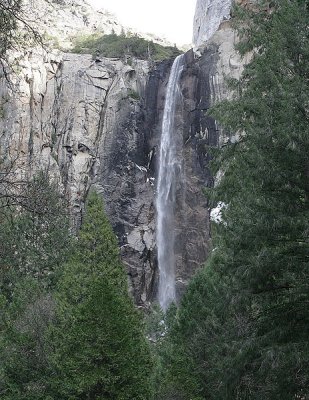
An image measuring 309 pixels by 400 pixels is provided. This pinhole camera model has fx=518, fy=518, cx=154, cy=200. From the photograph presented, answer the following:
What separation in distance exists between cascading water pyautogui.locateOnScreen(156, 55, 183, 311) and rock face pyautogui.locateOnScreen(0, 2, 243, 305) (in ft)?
1.70

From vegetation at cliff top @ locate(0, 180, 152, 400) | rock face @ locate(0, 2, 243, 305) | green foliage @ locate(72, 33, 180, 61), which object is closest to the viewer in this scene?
vegetation at cliff top @ locate(0, 180, 152, 400)

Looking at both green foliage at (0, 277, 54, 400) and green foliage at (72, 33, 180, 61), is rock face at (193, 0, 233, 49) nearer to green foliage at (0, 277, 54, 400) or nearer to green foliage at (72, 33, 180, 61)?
green foliage at (72, 33, 180, 61)

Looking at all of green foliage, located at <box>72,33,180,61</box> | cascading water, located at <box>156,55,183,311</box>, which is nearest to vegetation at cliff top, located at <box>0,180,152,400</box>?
cascading water, located at <box>156,55,183,311</box>

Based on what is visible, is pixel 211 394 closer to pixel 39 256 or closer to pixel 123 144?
pixel 39 256

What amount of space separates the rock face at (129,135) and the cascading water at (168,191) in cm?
52

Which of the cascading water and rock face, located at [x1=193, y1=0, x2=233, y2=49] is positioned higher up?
rock face, located at [x1=193, y1=0, x2=233, y2=49]

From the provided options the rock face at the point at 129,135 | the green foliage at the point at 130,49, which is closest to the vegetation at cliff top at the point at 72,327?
the rock face at the point at 129,135

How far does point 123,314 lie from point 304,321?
5.31 m

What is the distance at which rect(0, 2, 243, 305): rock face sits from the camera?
131 ft

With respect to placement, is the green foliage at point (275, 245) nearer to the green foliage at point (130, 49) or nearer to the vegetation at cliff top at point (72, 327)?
the vegetation at cliff top at point (72, 327)

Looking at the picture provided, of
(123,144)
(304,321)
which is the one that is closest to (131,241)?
(123,144)

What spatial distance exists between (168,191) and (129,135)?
5.94m

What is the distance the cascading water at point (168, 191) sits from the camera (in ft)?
128

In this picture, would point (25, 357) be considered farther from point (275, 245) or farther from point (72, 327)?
point (275, 245)
